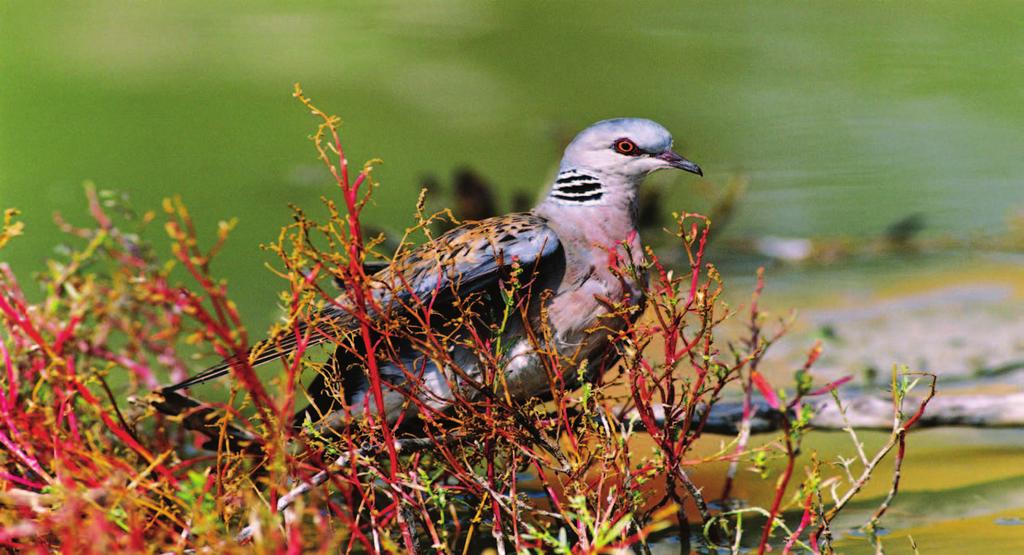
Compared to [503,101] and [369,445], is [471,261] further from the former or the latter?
[503,101]

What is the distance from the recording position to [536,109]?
711 centimetres

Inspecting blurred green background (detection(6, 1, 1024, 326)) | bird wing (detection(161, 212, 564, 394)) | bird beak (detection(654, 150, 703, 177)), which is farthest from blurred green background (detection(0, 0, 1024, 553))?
bird wing (detection(161, 212, 564, 394))

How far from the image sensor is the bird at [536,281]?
7.87ft

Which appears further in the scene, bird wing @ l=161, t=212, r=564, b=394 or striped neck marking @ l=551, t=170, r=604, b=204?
striped neck marking @ l=551, t=170, r=604, b=204

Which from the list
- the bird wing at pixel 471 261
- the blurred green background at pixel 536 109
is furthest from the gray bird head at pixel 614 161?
the blurred green background at pixel 536 109

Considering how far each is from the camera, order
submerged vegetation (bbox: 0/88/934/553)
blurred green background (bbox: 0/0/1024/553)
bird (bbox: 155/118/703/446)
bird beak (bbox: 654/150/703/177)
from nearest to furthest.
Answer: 1. submerged vegetation (bbox: 0/88/934/553)
2. bird (bbox: 155/118/703/446)
3. bird beak (bbox: 654/150/703/177)
4. blurred green background (bbox: 0/0/1024/553)

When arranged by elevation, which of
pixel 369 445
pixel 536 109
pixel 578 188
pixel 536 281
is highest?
pixel 578 188

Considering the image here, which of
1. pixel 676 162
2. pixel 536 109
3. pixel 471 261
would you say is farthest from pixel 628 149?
pixel 536 109

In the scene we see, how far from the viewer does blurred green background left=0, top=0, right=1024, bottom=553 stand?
5426mm

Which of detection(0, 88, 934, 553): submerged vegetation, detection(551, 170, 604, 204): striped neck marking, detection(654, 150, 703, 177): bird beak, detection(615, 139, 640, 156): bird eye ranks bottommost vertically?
detection(0, 88, 934, 553): submerged vegetation

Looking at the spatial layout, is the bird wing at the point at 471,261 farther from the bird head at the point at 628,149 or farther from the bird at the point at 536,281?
the bird head at the point at 628,149

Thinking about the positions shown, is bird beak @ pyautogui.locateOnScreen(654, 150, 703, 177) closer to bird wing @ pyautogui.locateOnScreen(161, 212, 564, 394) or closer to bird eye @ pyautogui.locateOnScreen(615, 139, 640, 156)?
bird eye @ pyautogui.locateOnScreen(615, 139, 640, 156)

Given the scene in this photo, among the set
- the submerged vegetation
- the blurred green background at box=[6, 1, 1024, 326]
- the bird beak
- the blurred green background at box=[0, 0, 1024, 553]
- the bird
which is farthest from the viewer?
the blurred green background at box=[6, 1, 1024, 326]

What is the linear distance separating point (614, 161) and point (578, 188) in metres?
0.10
